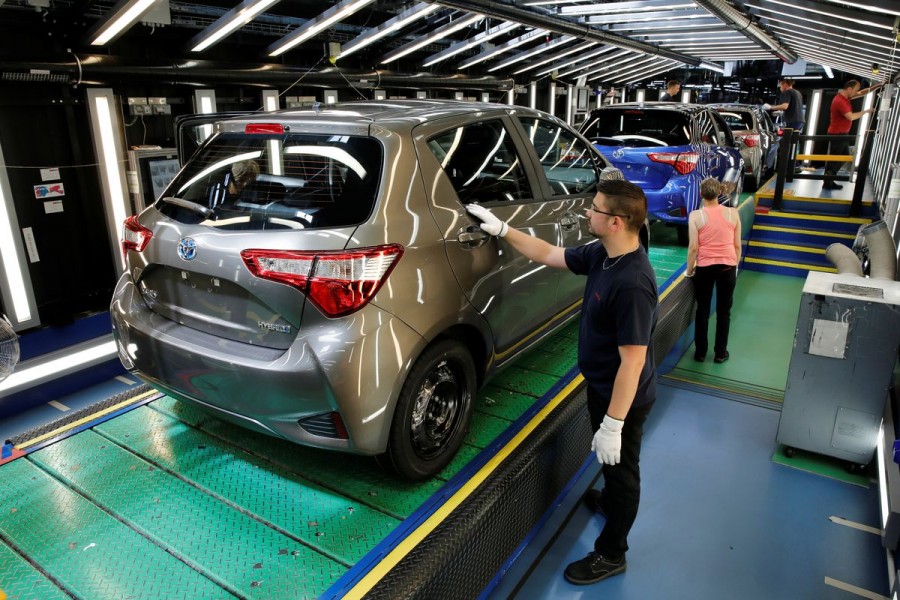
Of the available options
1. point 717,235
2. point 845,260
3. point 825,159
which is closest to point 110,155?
point 717,235

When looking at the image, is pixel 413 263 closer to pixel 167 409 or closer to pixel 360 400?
pixel 360 400

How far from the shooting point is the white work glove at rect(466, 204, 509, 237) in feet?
8.52

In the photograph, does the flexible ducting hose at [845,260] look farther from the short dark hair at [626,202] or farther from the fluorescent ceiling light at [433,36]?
the fluorescent ceiling light at [433,36]

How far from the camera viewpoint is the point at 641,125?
6.74 metres

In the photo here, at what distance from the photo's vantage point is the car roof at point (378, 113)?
242 cm

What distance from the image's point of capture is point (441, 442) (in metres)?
2.63

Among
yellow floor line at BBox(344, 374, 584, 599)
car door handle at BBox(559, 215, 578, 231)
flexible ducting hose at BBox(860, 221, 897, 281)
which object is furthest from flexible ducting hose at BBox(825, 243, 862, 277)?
yellow floor line at BBox(344, 374, 584, 599)

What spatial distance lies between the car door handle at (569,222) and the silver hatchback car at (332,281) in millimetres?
548

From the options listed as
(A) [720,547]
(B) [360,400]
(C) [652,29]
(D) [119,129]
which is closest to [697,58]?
(C) [652,29]

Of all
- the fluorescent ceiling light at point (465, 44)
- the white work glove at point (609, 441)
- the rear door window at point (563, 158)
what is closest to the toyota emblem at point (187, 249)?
the white work glove at point (609, 441)

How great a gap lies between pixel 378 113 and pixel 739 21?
7.78 metres

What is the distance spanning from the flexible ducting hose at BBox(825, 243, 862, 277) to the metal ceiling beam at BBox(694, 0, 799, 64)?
3.37m

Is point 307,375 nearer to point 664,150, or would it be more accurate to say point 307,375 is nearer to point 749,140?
point 664,150

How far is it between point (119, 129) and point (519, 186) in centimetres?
465
